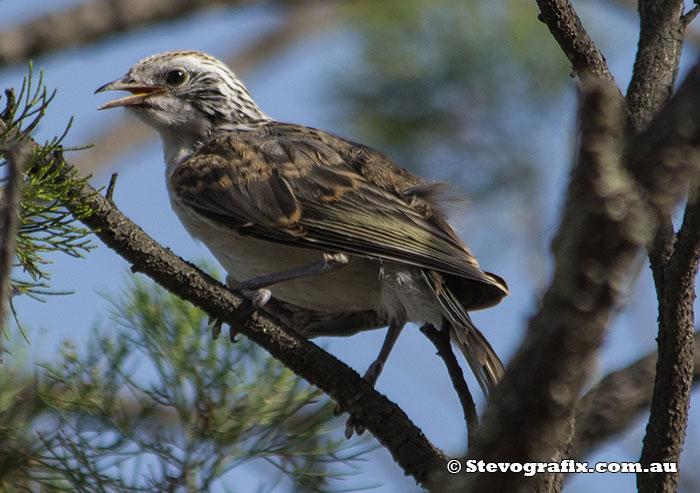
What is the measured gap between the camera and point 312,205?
4.11 m

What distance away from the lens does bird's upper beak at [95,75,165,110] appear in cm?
489

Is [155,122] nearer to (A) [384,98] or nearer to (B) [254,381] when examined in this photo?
(B) [254,381]

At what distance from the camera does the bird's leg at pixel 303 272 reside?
3.95 m

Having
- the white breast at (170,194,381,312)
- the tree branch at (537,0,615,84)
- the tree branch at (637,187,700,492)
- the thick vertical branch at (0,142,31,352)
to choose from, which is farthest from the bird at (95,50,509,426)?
the thick vertical branch at (0,142,31,352)

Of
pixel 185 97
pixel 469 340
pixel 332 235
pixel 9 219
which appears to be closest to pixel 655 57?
pixel 469 340

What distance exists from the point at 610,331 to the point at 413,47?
6.14 metres

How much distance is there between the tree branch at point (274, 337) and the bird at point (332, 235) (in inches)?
19.1

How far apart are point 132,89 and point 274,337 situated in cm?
255

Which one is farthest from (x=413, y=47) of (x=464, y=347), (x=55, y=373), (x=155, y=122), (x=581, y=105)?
(x=581, y=105)

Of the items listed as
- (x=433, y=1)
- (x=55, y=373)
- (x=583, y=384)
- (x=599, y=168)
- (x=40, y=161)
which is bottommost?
(x=583, y=384)

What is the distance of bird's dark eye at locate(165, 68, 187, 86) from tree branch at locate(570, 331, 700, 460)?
9.75 ft

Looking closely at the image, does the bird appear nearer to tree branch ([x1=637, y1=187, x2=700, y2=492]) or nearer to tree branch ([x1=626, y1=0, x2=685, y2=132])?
tree branch ([x1=637, y1=187, x2=700, y2=492])

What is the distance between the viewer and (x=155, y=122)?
16.3 ft

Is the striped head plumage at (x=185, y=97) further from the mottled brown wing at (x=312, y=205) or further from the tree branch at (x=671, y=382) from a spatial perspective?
the tree branch at (x=671, y=382)
